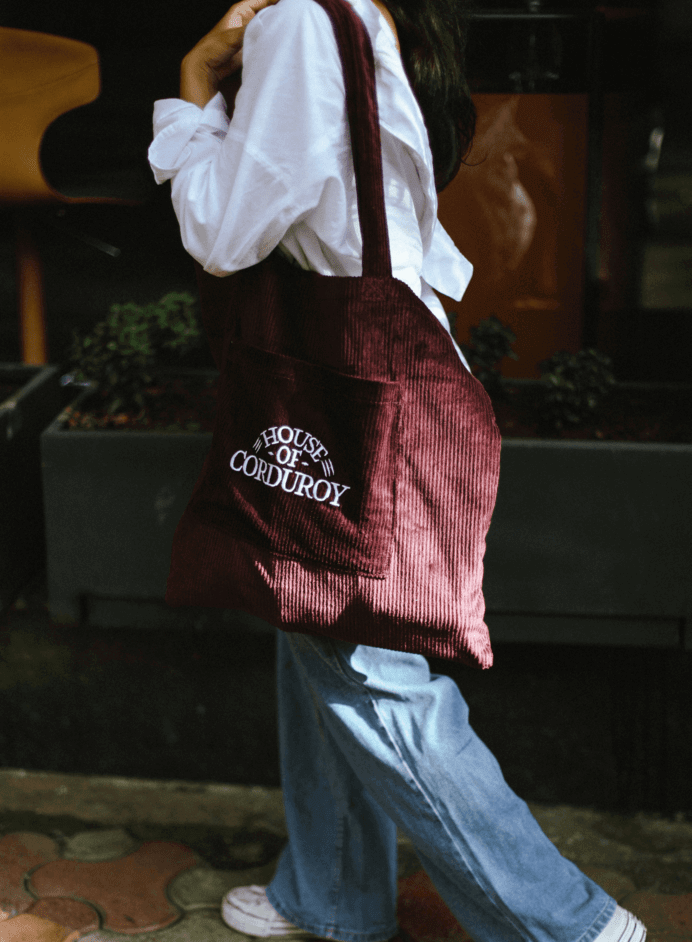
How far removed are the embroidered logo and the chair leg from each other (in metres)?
1.56

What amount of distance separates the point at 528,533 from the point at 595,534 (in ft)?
0.42

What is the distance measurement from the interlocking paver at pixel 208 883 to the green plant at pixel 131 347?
1007mm

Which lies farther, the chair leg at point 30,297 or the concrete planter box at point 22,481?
the chair leg at point 30,297

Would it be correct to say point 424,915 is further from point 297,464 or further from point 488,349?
point 488,349

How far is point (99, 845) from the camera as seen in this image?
200 cm

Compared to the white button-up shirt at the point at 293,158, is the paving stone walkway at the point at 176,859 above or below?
below

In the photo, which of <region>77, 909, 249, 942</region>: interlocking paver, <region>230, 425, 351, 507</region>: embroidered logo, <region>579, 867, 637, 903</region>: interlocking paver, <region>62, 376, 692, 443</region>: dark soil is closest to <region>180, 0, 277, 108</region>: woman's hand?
Answer: <region>230, 425, 351, 507</region>: embroidered logo

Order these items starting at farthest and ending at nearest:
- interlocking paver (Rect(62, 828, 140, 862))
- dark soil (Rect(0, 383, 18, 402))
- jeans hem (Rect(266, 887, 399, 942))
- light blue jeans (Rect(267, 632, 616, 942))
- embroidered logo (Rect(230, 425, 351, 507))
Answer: dark soil (Rect(0, 383, 18, 402)) → interlocking paver (Rect(62, 828, 140, 862)) → jeans hem (Rect(266, 887, 399, 942)) → light blue jeans (Rect(267, 632, 616, 942)) → embroidered logo (Rect(230, 425, 351, 507))

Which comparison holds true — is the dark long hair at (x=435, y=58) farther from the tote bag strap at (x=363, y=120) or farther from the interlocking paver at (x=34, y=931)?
the interlocking paver at (x=34, y=931)

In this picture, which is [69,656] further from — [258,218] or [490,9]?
[490,9]

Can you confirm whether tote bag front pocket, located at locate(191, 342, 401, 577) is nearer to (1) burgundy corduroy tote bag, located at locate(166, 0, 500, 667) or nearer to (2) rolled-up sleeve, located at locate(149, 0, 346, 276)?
(1) burgundy corduroy tote bag, located at locate(166, 0, 500, 667)

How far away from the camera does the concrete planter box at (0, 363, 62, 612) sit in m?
2.04

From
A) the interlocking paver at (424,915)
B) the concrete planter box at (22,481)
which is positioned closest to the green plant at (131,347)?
the concrete planter box at (22,481)

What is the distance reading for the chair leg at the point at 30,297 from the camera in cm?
255
